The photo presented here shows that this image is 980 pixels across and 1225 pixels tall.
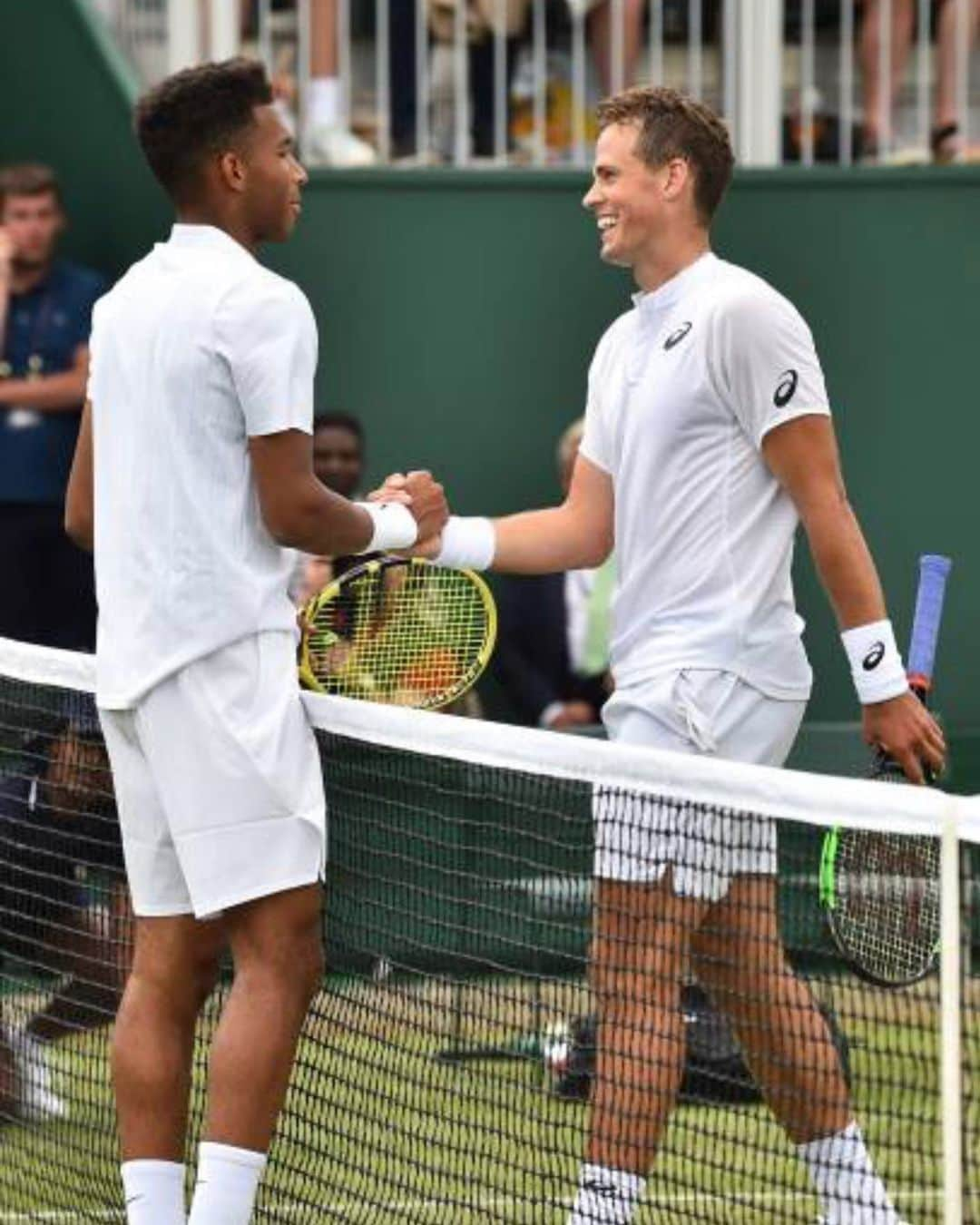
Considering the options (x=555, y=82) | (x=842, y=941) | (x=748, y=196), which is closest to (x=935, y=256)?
(x=748, y=196)

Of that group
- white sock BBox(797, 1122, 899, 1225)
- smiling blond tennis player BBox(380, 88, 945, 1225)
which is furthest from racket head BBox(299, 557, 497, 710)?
white sock BBox(797, 1122, 899, 1225)

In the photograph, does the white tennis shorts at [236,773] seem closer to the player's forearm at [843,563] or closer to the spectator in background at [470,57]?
the player's forearm at [843,563]

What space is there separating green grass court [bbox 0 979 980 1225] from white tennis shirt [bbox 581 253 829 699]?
56 centimetres

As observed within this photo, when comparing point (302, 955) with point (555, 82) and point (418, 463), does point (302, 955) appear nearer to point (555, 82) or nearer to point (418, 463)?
point (418, 463)

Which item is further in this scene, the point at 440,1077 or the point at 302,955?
the point at 440,1077

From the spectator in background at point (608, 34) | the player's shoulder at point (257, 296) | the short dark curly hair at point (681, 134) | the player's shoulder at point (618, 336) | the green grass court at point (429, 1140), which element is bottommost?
the green grass court at point (429, 1140)

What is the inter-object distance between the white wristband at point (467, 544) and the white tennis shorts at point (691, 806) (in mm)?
418

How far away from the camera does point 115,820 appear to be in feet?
21.4

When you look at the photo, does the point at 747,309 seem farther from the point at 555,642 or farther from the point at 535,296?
the point at 535,296

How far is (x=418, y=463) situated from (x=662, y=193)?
4.38 m

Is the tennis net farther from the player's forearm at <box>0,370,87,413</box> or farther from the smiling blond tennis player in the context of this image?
the player's forearm at <box>0,370,87,413</box>

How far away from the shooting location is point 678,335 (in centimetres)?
571

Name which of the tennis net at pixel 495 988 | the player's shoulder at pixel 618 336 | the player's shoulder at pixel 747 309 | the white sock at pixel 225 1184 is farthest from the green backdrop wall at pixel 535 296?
the white sock at pixel 225 1184

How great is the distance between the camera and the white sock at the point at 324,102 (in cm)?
1031
